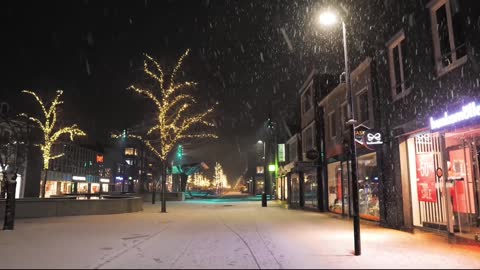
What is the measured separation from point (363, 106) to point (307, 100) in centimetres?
1102

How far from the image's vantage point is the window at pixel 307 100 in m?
28.3

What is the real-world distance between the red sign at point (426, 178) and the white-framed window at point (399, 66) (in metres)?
2.21

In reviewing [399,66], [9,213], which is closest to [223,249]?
[9,213]

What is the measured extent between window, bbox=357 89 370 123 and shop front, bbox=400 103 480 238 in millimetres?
4450

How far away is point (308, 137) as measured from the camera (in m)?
29.2

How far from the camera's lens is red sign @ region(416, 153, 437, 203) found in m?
13.1

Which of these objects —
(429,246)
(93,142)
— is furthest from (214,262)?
(93,142)

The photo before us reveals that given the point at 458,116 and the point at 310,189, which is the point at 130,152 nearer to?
the point at 310,189

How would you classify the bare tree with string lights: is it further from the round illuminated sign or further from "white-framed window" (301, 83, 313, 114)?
the round illuminated sign

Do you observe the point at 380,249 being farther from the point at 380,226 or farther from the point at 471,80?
the point at 380,226

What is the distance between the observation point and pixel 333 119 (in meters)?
23.8

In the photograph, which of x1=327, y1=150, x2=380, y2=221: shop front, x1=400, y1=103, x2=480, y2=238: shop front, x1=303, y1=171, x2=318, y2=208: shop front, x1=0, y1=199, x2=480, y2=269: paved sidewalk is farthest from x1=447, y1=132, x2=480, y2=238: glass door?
x1=303, y1=171, x2=318, y2=208: shop front

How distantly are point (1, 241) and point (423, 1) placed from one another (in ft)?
44.9

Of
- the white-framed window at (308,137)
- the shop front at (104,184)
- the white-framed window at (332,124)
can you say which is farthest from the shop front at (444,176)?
the shop front at (104,184)
